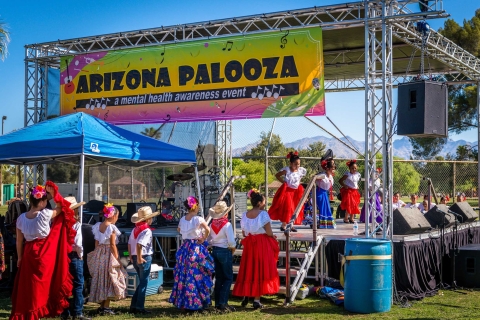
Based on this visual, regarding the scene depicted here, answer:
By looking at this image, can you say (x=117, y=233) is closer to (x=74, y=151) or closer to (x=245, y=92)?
(x=74, y=151)

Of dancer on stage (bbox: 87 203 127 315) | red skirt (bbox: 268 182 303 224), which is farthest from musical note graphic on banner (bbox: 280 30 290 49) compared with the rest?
dancer on stage (bbox: 87 203 127 315)

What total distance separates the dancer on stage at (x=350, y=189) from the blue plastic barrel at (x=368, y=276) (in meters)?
4.78

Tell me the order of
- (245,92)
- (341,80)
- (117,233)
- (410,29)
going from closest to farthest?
(117,233)
(410,29)
(245,92)
(341,80)

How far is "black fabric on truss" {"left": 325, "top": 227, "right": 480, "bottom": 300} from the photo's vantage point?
8758mm

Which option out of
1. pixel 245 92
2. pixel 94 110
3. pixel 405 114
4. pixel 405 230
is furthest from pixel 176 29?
pixel 405 230

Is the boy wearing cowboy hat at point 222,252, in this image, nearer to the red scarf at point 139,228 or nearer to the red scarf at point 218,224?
the red scarf at point 218,224

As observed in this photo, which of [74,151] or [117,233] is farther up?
[74,151]

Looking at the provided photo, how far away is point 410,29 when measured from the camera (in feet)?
34.9

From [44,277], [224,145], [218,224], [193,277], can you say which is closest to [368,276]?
[218,224]

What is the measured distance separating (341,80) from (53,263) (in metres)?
11.8

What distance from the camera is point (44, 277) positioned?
6680 mm

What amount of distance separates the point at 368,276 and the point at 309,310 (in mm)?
922

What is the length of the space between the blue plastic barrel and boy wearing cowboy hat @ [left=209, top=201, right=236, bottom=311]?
60.5 inches

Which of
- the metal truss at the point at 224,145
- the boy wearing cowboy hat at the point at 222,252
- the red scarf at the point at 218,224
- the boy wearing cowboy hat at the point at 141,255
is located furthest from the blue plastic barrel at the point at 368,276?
the metal truss at the point at 224,145
